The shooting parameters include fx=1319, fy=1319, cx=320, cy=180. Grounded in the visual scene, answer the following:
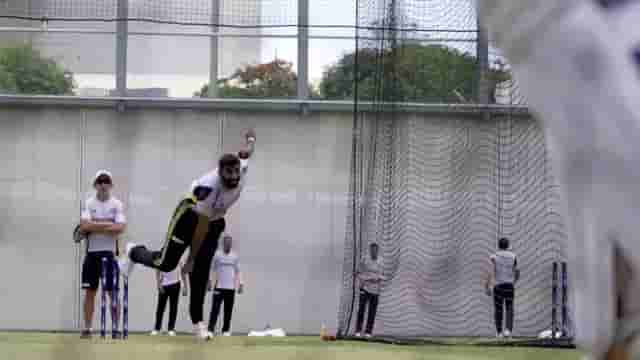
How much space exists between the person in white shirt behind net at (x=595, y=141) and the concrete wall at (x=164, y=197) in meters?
16.5

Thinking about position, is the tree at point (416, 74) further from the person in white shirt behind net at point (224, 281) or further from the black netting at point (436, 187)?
the person in white shirt behind net at point (224, 281)

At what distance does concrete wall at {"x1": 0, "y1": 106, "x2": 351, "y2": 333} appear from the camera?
62.3 ft

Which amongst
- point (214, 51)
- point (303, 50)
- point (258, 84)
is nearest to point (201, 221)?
point (303, 50)

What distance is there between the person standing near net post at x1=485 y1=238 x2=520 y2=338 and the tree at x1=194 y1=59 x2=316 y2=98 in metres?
4.62

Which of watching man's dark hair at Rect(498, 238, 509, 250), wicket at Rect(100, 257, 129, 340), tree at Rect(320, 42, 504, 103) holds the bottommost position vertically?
wicket at Rect(100, 257, 129, 340)

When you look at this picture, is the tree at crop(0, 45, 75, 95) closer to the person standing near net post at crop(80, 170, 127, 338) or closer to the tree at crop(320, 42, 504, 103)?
the tree at crop(320, 42, 504, 103)

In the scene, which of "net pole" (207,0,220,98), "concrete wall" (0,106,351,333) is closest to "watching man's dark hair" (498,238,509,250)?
"concrete wall" (0,106,351,333)

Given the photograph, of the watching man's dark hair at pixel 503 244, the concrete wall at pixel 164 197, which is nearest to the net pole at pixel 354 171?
the concrete wall at pixel 164 197

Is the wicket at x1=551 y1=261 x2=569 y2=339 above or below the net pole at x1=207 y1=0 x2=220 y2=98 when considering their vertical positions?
below

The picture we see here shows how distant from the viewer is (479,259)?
686 inches

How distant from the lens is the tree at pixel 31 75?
770 inches

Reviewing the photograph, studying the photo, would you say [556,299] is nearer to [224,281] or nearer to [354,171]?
[354,171]

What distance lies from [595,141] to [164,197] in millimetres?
17526

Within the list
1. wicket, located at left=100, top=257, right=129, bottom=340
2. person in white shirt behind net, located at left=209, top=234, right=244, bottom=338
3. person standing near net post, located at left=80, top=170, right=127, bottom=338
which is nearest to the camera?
person standing near net post, located at left=80, top=170, right=127, bottom=338
